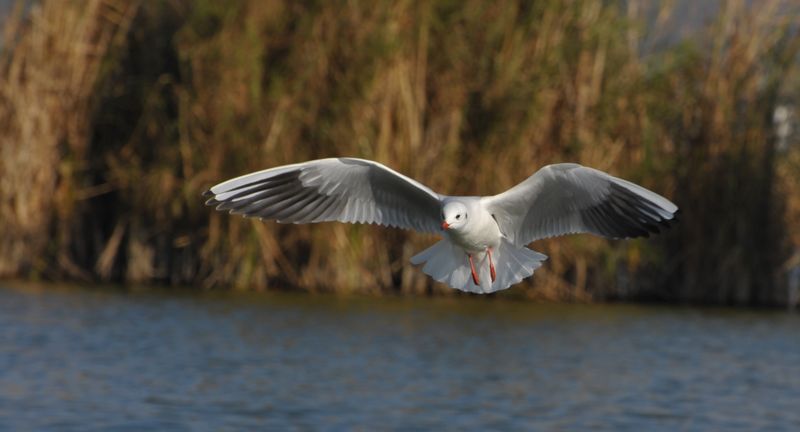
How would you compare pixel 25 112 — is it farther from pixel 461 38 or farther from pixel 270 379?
pixel 270 379

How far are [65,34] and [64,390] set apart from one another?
644cm

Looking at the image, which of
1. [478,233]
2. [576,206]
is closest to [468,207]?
[478,233]

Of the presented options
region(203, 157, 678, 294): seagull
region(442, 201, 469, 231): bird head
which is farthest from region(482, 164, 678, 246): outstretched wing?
region(442, 201, 469, 231): bird head

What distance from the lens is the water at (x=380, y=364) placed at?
358 inches

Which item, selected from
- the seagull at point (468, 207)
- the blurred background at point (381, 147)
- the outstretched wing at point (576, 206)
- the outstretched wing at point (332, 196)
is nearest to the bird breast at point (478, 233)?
the seagull at point (468, 207)

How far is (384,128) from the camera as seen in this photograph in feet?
47.4

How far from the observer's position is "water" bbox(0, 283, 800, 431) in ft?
29.8

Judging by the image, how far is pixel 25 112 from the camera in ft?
48.7

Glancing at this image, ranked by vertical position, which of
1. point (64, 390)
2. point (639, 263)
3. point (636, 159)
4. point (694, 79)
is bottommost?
point (64, 390)

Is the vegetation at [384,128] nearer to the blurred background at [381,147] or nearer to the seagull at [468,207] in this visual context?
the blurred background at [381,147]

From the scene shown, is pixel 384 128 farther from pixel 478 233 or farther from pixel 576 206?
pixel 478 233

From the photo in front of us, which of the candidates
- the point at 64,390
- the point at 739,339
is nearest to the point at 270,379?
the point at 64,390

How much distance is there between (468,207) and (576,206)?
2.70 ft

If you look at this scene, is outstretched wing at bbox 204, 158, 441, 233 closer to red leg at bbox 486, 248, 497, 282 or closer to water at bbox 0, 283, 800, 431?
red leg at bbox 486, 248, 497, 282
